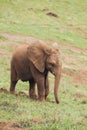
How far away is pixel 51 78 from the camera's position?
18953 millimetres

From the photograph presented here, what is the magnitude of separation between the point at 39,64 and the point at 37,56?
23 cm

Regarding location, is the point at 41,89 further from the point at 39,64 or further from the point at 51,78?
the point at 51,78

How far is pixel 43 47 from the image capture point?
43.9ft

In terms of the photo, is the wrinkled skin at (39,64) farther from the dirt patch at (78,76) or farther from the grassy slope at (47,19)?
the grassy slope at (47,19)

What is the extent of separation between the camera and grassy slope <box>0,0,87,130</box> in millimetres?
10125

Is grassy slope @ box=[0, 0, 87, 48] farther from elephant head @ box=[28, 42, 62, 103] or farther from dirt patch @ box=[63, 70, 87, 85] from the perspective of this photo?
elephant head @ box=[28, 42, 62, 103]

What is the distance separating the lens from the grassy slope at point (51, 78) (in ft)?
33.2

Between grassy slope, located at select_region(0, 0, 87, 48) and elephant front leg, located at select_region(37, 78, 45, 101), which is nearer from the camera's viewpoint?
elephant front leg, located at select_region(37, 78, 45, 101)

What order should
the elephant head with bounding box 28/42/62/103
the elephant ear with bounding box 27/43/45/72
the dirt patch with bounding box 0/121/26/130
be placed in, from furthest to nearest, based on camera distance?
the elephant ear with bounding box 27/43/45/72 < the elephant head with bounding box 28/42/62/103 < the dirt patch with bounding box 0/121/26/130

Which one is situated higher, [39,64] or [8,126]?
[8,126]

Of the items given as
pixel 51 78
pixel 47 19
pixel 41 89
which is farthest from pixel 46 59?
pixel 47 19

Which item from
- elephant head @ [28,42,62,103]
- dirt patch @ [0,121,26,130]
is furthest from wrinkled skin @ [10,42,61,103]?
dirt patch @ [0,121,26,130]

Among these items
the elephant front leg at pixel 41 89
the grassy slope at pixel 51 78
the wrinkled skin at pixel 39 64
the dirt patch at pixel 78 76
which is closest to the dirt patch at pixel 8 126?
the grassy slope at pixel 51 78

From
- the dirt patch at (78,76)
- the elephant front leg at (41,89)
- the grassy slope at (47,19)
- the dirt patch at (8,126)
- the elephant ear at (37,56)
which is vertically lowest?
the grassy slope at (47,19)
